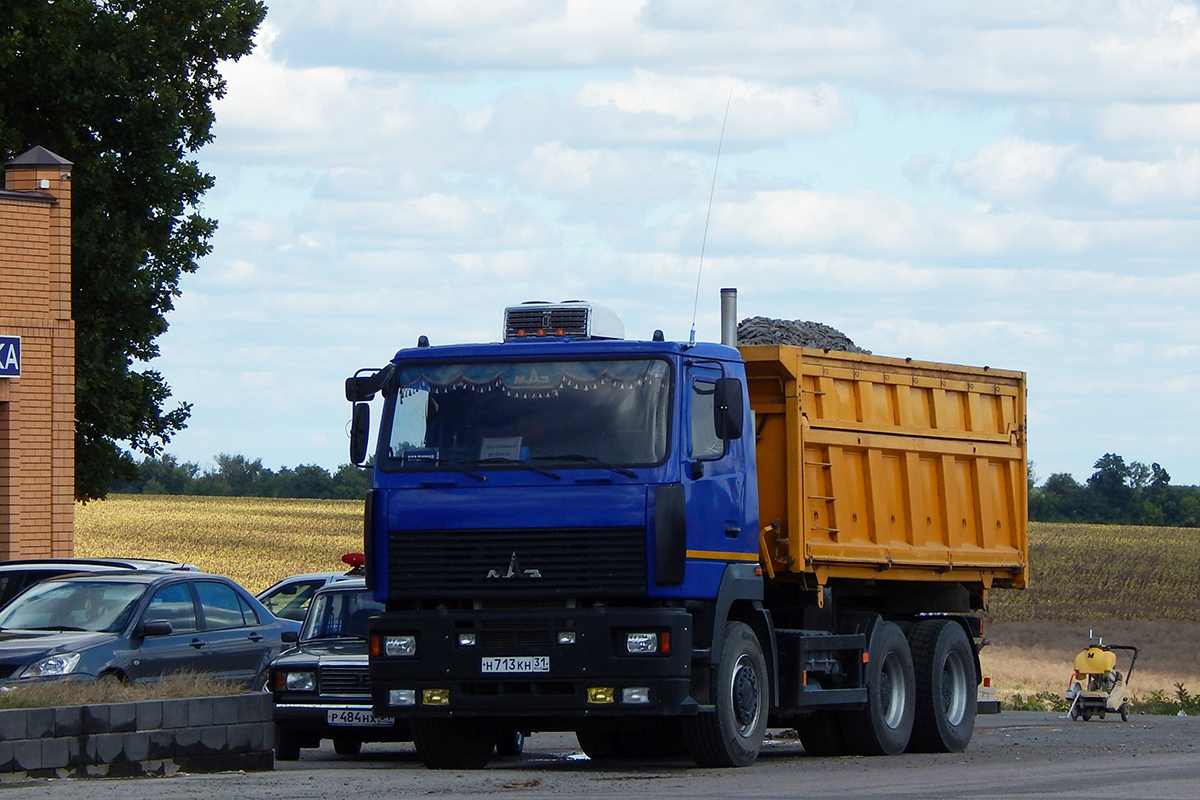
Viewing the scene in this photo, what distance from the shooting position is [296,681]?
58.4 feet

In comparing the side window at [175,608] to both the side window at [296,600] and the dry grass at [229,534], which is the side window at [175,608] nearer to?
the side window at [296,600]

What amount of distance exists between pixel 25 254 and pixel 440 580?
11840 mm

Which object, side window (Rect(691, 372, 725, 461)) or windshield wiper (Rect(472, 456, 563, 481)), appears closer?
windshield wiper (Rect(472, 456, 563, 481))

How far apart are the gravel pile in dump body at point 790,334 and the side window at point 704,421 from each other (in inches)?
136

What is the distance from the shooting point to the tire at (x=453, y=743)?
16.3 metres

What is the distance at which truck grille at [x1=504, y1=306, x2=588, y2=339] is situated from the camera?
52.3 ft

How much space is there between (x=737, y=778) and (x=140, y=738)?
4190 mm

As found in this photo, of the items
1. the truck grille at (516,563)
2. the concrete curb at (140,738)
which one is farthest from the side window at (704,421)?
the concrete curb at (140,738)

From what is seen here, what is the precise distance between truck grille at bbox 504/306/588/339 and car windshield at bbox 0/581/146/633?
14.2ft

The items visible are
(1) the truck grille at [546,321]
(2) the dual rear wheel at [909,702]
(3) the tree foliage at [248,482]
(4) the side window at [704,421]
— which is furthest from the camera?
(3) the tree foliage at [248,482]

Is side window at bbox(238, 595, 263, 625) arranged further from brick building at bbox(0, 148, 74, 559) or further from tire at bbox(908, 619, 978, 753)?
brick building at bbox(0, 148, 74, 559)

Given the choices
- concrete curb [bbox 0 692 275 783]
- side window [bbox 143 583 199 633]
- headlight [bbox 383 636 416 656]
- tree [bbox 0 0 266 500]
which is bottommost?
concrete curb [bbox 0 692 275 783]

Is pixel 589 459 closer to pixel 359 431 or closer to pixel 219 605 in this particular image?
pixel 359 431

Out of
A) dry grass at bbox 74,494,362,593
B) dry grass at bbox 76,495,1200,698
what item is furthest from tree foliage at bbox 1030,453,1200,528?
dry grass at bbox 74,494,362,593
